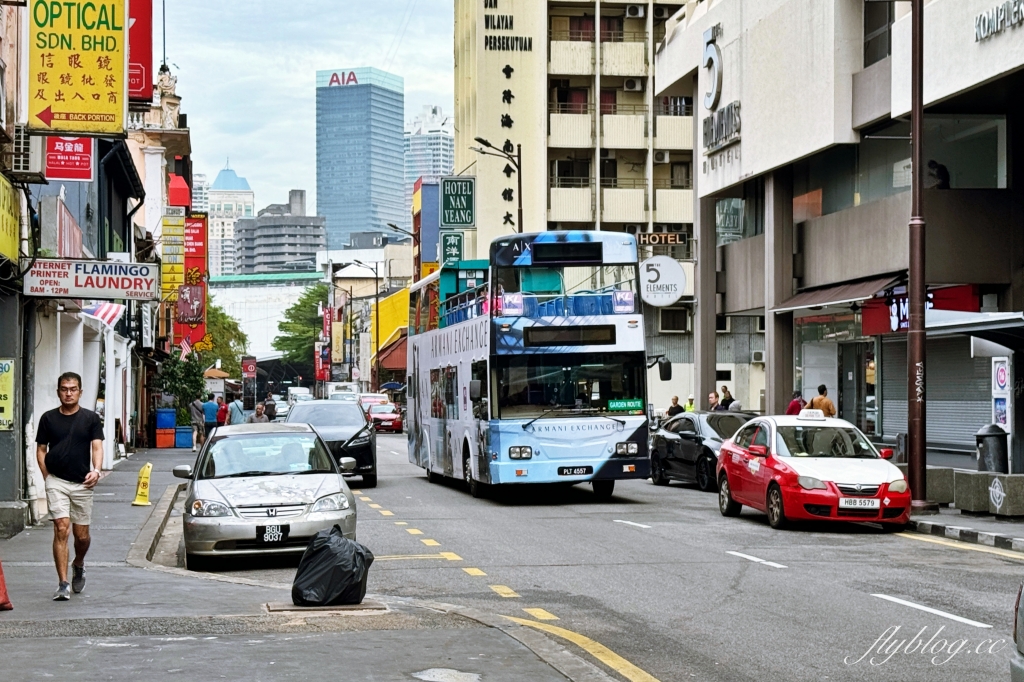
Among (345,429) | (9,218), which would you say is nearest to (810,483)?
(9,218)

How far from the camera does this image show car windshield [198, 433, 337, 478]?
15.8 m

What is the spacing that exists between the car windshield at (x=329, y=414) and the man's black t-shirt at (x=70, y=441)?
53.6ft

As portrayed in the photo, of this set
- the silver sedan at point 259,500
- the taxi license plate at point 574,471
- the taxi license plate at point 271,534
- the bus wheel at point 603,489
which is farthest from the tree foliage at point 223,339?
the taxi license plate at point 271,534

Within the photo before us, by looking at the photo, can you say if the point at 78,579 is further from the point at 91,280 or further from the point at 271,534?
the point at 91,280

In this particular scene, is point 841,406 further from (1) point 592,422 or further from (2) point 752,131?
(1) point 592,422

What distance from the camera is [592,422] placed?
76.1 feet

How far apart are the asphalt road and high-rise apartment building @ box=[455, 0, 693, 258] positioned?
4196cm

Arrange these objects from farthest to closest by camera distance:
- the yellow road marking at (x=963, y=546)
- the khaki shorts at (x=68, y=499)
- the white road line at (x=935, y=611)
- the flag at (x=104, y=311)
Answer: the flag at (x=104, y=311), the yellow road marking at (x=963, y=546), the khaki shorts at (x=68, y=499), the white road line at (x=935, y=611)

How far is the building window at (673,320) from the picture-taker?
61844 millimetres

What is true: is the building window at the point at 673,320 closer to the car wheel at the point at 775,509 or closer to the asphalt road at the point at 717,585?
the asphalt road at the point at 717,585

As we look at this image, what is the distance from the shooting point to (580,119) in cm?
6338

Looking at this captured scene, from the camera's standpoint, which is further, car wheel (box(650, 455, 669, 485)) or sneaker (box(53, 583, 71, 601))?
car wheel (box(650, 455, 669, 485))

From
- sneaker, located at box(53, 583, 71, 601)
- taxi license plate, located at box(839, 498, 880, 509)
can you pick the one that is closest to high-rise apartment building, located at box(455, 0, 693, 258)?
taxi license plate, located at box(839, 498, 880, 509)

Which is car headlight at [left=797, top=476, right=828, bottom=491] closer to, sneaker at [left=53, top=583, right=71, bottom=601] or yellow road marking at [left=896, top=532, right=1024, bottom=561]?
yellow road marking at [left=896, top=532, right=1024, bottom=561]
